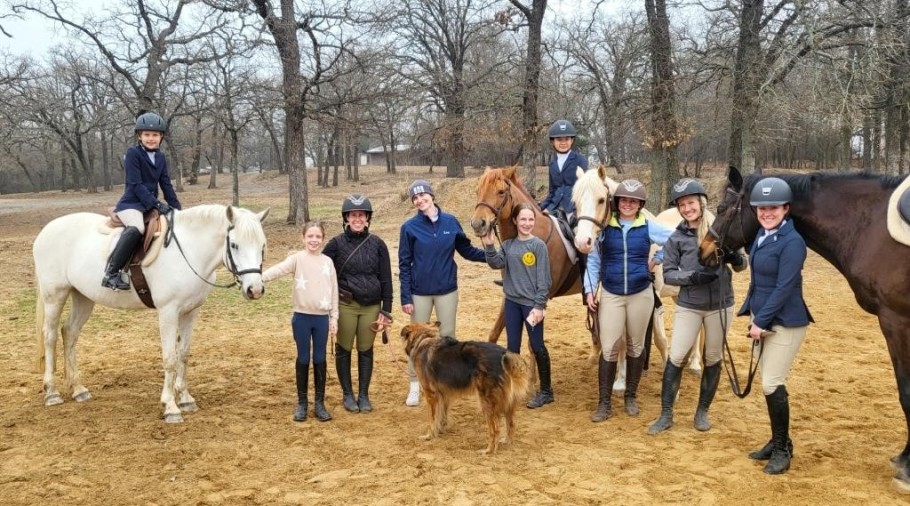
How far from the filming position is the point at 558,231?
5805mm

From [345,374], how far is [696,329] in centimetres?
295

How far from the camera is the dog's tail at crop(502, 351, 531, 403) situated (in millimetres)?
4238

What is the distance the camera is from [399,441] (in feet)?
15.3

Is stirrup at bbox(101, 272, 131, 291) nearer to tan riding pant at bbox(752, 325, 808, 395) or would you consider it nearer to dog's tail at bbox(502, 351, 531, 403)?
dog's tail at bbox(502, 351, 531, 403)

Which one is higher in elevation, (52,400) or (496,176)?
(496,176)

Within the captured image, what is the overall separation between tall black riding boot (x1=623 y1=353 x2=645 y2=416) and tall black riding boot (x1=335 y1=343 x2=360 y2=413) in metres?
2.32

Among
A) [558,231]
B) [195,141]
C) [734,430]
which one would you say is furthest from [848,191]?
[195,141]

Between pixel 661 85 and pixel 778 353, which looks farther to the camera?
pixel 661 85

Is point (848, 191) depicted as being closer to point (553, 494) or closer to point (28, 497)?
point (553, 494)

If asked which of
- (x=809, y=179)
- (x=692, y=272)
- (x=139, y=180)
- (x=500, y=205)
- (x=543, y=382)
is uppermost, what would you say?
(x=139, y=180)

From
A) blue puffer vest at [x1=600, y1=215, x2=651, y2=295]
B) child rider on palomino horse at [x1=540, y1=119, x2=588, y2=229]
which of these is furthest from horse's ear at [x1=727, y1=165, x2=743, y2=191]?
child rider on palomino horse at [x1=540, y1=119, x2=588, y2=229]

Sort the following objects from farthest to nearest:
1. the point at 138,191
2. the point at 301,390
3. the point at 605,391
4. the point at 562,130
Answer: the point at 562,130 < the point at 138,191 < the point at 301,390 < the point at 605,391

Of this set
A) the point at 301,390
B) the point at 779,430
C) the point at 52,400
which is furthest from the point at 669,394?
the point at 52,400

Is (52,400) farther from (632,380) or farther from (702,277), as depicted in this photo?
(702,277)
